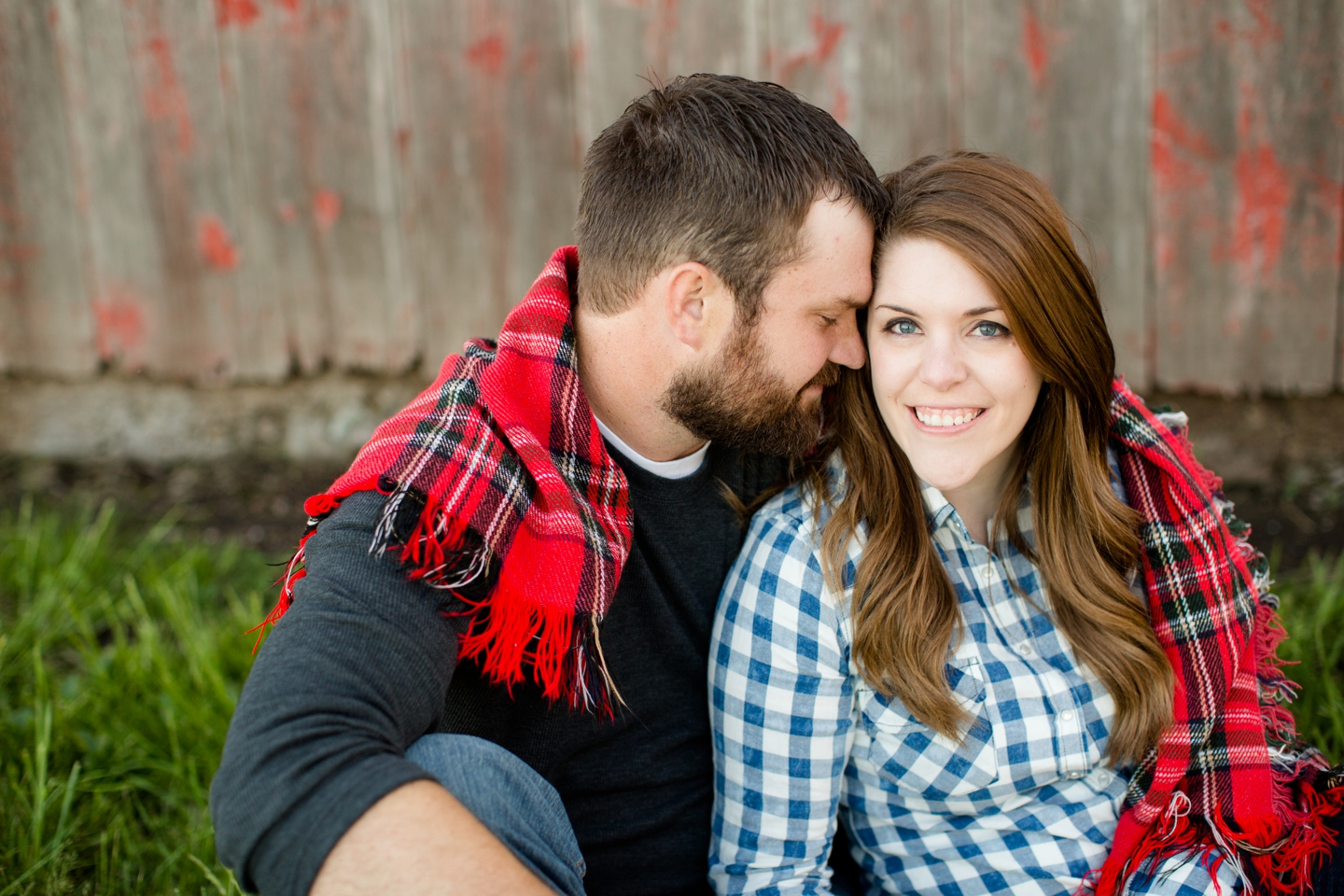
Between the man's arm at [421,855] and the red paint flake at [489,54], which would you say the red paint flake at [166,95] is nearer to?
the red paint flake at [489,54]

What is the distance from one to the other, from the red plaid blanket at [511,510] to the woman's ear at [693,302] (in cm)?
24

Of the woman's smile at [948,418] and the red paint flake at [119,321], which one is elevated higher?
the red paint flake at [119,321]

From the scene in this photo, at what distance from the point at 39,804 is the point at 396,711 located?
1.11 m

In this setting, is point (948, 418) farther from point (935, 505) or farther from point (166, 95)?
point (166, 95)

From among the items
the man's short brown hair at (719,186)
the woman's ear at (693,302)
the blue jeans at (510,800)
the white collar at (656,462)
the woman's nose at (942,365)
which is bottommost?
the blue jeans at (510,800)

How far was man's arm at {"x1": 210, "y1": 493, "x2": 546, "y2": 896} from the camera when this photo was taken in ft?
3.47

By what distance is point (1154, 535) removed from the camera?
1.64 metres

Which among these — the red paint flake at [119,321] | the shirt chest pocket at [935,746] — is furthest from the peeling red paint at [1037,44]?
the red paint flake at [119,321]

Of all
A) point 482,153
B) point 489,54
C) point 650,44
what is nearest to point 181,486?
point 482,153

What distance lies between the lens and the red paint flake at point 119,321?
10.4ft

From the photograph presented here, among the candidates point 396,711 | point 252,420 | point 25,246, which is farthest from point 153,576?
point 396,711

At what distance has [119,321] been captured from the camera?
3197mm

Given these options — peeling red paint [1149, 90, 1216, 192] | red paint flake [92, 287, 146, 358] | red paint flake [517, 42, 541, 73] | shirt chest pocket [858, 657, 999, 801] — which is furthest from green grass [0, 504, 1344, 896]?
red paint flake [517, 42, 541, 73]

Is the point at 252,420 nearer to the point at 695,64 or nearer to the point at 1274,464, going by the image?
the point at 695,64
